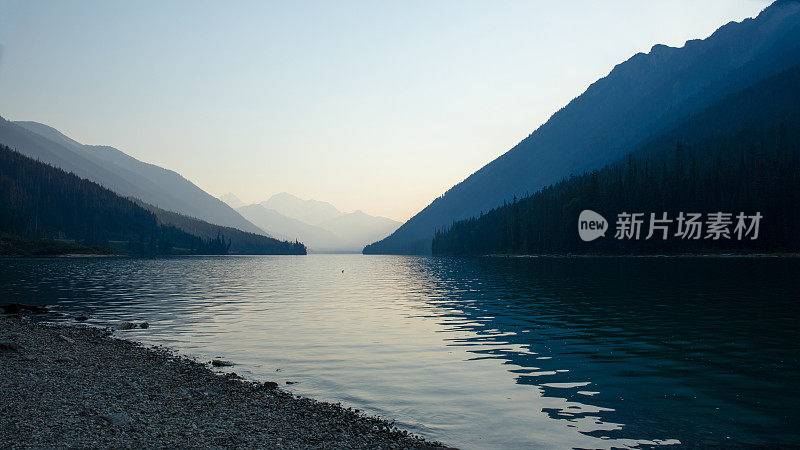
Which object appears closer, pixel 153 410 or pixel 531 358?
pixel 153 410

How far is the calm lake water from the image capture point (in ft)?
56.4

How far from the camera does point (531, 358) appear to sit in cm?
2780

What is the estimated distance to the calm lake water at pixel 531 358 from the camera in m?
17.2

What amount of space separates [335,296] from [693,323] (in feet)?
150

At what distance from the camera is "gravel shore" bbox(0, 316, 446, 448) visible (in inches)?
573

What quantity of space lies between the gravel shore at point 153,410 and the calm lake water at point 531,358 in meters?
2.22

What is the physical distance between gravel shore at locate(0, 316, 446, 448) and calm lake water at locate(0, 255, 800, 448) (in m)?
2.22

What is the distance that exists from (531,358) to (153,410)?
19.3 m

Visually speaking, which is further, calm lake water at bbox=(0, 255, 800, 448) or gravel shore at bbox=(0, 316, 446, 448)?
calm lake water at bbox=(0, 255, 800, 448)

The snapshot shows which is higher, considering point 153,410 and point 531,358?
point 531,358

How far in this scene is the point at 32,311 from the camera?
1907 inches

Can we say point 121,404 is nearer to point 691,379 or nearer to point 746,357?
point 691,379

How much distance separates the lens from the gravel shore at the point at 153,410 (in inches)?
573

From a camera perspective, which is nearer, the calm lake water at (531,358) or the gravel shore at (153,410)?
the gravel shore at (153,410)
